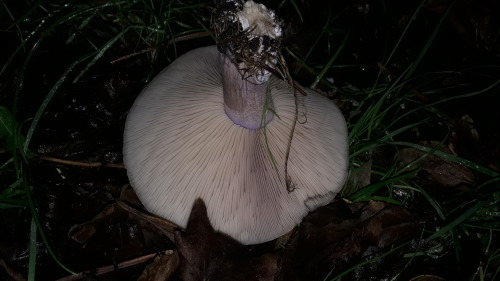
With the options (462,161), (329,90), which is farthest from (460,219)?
(329,90)

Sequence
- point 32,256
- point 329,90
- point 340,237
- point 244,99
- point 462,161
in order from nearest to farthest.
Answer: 1. point 244,99
2. point 32,256
3. point 340,237
4. point 462,161
5. point 329,90

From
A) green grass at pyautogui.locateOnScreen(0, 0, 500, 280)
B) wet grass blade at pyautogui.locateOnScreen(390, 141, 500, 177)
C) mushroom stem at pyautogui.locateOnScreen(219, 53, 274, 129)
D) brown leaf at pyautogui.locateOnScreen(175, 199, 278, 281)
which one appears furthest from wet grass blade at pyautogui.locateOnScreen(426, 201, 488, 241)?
mushroom stem at pyautogui.locateOnScreen(219, 53, 274, 129)

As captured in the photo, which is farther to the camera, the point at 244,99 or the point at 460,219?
the point at 460,219

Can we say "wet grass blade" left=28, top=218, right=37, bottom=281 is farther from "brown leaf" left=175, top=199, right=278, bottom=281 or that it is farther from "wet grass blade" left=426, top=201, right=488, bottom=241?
"wet grass blade" left=426, top=201, right=488, bottom=241

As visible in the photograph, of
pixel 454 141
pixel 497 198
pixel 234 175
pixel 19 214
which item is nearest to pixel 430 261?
pixel 497 198

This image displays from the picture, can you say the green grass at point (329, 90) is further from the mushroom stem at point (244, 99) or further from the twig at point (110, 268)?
the mushroom stem at point (244, 99)

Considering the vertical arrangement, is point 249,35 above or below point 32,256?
above

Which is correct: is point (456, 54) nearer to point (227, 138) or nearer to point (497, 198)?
point (497, 198)

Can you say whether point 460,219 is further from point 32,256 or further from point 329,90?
point 32,256
